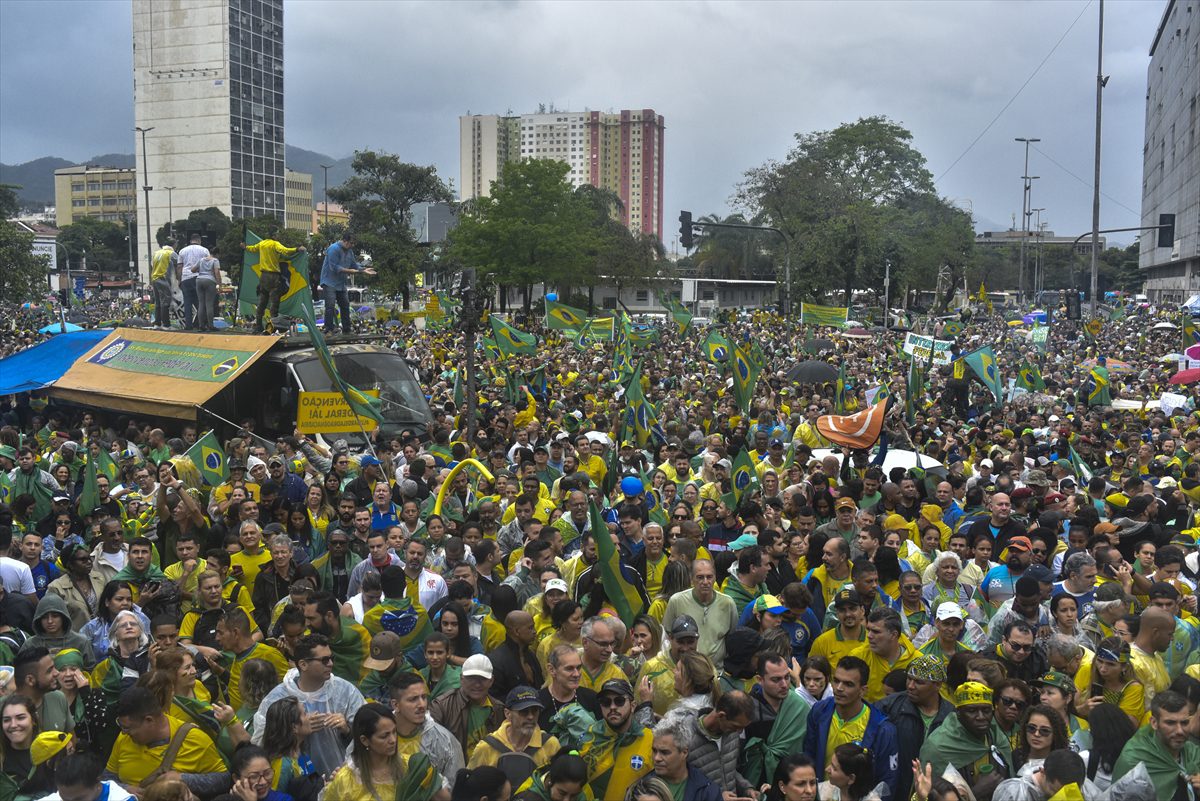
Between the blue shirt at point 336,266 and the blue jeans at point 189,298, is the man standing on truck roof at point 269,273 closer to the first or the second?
the blue shirt at point 336,266

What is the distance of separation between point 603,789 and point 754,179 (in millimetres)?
Result: 79192

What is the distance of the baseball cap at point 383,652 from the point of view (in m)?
6.09

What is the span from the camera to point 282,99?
135375 mm

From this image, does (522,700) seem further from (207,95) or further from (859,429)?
(207,95)

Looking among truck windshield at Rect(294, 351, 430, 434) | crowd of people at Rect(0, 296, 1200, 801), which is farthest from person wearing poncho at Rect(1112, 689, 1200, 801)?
truck windshield at Rect(294, 351, 430, 434)

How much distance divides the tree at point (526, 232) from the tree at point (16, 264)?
785 inches

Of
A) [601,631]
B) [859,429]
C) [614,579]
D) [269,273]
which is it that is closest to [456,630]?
[601,631]

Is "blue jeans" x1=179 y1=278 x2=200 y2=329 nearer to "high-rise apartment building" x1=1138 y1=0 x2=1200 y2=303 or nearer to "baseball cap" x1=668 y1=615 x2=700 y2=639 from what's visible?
"baseball cap" x1=668 y1=615 x2=700 y2=639

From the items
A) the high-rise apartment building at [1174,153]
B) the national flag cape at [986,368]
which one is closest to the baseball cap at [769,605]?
the national flag cape at [986,368]

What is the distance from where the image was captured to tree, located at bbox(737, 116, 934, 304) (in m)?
65.3

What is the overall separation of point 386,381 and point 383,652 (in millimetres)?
10646

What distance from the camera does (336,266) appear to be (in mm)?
18312

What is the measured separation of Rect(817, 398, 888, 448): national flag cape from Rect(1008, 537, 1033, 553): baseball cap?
15.2 feet

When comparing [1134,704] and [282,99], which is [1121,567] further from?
[282,99]
